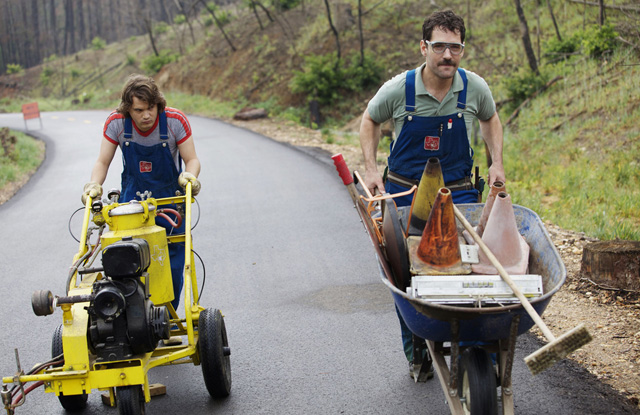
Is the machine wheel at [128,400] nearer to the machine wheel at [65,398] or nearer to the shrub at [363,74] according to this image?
the machine wheel at [65,398]

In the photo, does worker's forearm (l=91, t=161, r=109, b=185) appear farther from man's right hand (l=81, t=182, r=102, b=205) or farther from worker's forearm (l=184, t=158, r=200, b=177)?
worker's forearm (l=184, t=158, r=200, b=177)

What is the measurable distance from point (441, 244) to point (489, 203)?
494 millimetres

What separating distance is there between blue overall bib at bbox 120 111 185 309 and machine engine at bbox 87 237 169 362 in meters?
1.03

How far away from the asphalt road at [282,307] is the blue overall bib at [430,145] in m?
0.63

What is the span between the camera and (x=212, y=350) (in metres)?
4.06

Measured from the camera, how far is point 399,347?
4992mm

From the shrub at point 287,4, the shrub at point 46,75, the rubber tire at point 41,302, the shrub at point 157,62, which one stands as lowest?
the rubber tire at point 41,302

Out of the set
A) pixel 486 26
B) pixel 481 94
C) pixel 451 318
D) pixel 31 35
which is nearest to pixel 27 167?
pixel 481 94

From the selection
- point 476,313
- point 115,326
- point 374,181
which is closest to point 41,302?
point 115,326

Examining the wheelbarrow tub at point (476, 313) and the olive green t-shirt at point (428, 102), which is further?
the olive green t-shirt at point (428, 102)

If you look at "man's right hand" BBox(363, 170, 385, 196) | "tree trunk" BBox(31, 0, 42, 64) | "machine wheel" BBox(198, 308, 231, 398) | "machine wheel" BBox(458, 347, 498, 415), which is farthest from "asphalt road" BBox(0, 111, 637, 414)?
"tree trunk" BBox(31, 0, 42, 64)

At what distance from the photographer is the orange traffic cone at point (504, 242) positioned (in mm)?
3457

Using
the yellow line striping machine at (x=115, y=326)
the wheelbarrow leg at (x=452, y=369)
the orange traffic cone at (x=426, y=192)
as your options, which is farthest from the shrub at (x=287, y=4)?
the wheelbarrow leg at (x=452, y=369)

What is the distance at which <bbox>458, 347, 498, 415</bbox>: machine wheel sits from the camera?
3.15 m
